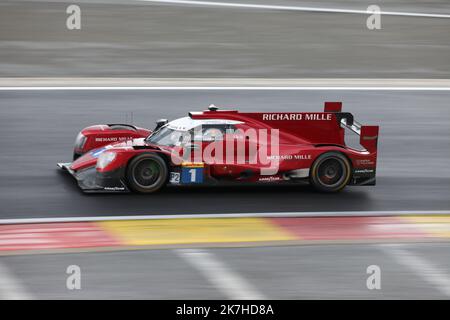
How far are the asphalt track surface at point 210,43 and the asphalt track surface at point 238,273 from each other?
12623 mm

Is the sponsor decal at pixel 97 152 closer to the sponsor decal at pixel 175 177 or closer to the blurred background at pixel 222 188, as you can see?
the blurred background at pixel 222 188

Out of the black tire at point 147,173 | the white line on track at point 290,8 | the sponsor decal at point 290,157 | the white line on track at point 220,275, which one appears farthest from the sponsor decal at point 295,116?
the white line on track at point 290,8

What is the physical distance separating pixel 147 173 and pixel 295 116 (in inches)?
90.6

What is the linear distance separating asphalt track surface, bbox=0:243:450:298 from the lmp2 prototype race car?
2488mm

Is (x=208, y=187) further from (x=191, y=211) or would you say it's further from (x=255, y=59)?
(x=255, y=59)

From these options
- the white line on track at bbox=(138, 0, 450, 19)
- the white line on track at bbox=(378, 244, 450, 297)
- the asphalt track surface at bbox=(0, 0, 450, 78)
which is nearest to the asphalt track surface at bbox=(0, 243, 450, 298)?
the white line on track at bbox=(378, 244, 450, 297)

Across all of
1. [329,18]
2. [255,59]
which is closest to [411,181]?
[255,59]

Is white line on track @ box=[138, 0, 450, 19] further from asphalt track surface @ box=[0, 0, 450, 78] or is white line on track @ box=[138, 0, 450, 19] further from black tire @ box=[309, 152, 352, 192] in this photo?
black tire @ box=[309, 152, 352, 192]

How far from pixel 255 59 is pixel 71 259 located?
596 inches

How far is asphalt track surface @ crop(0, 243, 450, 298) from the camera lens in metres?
9.45

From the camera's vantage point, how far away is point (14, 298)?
9117mm

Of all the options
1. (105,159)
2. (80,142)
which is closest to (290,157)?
(105,159)

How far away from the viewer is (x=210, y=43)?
86.0ft

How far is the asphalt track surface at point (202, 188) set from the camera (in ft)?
42.8
